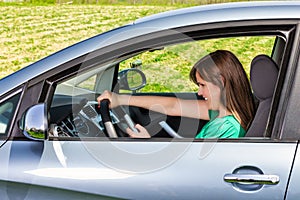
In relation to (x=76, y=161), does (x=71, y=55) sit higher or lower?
higher

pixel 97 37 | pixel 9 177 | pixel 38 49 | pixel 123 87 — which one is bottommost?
pixel 9 177

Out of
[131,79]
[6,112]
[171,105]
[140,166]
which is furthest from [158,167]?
[131,79]

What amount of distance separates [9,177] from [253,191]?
3.40ft

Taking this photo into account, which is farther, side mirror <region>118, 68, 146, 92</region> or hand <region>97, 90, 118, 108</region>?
side mirror <region>118, 68, 146, 92</region>

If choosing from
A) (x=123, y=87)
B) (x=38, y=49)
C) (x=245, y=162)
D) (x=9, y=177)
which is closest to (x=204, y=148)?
(x=245, y=162)

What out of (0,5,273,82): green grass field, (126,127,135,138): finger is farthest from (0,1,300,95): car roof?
(0,5,273,82): green grass field

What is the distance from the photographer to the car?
2.25m

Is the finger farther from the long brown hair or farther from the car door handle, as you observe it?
the car door handle

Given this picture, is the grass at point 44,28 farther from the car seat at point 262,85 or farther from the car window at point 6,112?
the car seat at point 262,85

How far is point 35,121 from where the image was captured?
93.0 inches

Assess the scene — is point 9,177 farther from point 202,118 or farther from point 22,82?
point 202,118

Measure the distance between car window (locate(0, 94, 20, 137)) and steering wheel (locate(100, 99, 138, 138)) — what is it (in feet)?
1.44

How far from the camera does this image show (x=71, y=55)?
2.48 metres

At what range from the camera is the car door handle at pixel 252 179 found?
86.9 inches
